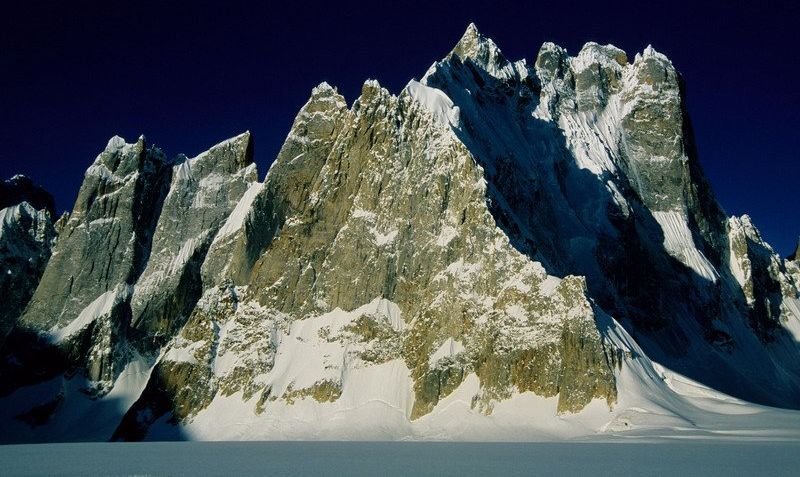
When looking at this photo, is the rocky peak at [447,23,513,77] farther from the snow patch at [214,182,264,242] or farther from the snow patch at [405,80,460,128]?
the snow patch at [214,182,264,242]

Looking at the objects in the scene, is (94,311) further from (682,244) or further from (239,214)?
(682,244)

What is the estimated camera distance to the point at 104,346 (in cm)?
16988

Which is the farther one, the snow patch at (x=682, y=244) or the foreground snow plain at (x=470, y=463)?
the snow patch at (x=682, y=244)

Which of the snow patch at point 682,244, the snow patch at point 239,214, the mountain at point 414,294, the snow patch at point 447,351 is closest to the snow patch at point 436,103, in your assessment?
the mountain at point 414,294

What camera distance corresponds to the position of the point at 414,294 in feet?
418

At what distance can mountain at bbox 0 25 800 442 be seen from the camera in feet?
360

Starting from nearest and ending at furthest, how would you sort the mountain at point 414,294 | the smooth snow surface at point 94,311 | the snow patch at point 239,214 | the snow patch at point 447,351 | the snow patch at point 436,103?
the mountain at point 414,294 → the snow patch at point 447,351 → the snow patch at point 436,103 → the smooth snow surface at point 94,311 → the snow patch at point 239,214

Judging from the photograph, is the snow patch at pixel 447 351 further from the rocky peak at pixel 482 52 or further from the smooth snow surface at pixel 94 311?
the smooth snow surface at pixel 94 311

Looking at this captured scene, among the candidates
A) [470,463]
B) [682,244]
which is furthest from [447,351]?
[682,244]

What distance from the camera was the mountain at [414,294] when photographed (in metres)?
110

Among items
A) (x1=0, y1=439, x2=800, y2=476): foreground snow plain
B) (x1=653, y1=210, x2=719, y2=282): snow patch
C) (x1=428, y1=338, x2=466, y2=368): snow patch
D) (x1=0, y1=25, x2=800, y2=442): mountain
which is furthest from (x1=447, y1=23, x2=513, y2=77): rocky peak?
(x1=0, y1=439, x2=800, y2=476): foreground snow plain

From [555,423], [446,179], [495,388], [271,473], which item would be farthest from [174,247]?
[271,473]

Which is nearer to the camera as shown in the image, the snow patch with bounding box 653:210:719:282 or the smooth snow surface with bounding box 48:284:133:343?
the smooth snow surface with bounding box 48:284:133:343

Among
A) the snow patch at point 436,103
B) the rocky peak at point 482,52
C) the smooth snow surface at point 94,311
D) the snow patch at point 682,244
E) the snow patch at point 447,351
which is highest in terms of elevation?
the rocky peak at point 482,52
